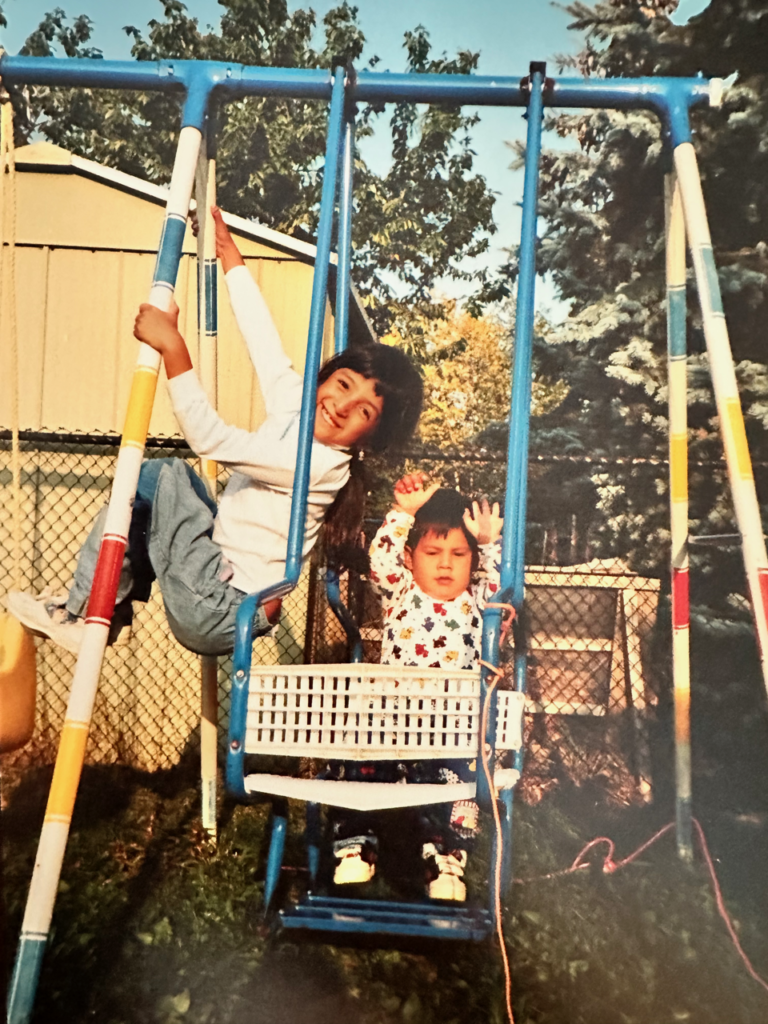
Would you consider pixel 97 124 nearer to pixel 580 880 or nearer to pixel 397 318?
pixel 397 318

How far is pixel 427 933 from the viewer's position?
1.46 metres

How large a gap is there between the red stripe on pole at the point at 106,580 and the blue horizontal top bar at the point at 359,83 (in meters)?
0.90

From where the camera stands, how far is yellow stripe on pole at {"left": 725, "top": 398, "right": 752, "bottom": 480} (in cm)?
155

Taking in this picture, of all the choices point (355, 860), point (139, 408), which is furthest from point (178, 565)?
point (355, 860)

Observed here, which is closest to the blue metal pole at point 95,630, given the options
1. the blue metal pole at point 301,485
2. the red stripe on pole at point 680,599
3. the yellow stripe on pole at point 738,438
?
the blue metal pole at point 301,485

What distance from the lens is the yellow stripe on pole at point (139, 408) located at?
4.67 feet

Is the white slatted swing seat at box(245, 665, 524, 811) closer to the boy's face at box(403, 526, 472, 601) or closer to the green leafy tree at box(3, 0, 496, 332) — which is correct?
the boy's face at box(403, 526, 472, 601)

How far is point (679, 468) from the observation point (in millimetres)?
1898

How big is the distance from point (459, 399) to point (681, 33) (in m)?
1.14

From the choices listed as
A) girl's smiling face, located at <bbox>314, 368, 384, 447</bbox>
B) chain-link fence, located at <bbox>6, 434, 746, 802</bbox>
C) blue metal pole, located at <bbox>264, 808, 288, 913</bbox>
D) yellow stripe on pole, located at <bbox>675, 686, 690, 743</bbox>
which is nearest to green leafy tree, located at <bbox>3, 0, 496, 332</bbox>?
girl's smiling face, located at <bbox>314, 368, 384, 447</bbox>

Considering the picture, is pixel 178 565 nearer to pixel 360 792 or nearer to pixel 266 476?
pixel 266 476

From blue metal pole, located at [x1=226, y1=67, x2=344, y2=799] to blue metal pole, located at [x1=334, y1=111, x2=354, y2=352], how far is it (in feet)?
0.48

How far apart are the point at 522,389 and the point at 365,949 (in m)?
1.07

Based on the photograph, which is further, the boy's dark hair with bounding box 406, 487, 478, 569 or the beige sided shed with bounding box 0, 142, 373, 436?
the beige sided shed with bounding box 0, 142, 373, 436
